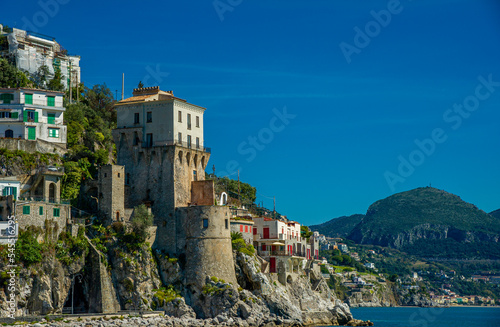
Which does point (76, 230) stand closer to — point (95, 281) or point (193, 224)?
point (95, 281)

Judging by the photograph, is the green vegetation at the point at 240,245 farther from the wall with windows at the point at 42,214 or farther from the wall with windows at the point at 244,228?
the wall with windows at the point at 42,214

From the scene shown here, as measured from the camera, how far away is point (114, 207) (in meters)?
69.1

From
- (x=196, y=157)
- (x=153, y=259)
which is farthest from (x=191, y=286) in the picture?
(x=196, y=157)

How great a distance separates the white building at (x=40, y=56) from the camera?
93.2m

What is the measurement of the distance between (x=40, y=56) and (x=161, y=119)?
98.8 feet

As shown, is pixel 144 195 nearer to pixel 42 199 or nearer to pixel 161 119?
Answer: pixel 161 119

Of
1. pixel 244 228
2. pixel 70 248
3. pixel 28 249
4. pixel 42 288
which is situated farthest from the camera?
pixel 244 228

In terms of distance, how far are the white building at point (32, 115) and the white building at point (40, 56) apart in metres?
13.3

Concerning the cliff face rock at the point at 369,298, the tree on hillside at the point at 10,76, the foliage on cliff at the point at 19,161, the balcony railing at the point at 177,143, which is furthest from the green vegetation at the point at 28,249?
the cliff face rock at the point at 369,298

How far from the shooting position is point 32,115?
263 ft

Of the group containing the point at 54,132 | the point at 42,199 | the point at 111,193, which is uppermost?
the point at 54,132

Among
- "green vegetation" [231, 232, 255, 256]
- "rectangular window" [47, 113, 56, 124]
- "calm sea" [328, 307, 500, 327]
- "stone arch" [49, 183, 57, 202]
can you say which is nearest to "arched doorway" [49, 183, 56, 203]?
"stone arch" [49, 183, 57, 202]

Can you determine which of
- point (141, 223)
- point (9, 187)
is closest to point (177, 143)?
point (141, 223)

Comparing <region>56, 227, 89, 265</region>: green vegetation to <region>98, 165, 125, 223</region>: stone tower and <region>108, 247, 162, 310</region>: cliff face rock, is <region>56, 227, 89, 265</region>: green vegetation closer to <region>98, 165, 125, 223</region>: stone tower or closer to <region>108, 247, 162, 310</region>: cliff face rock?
<region>108, 247, 162, 310</region>: cliff face rock
